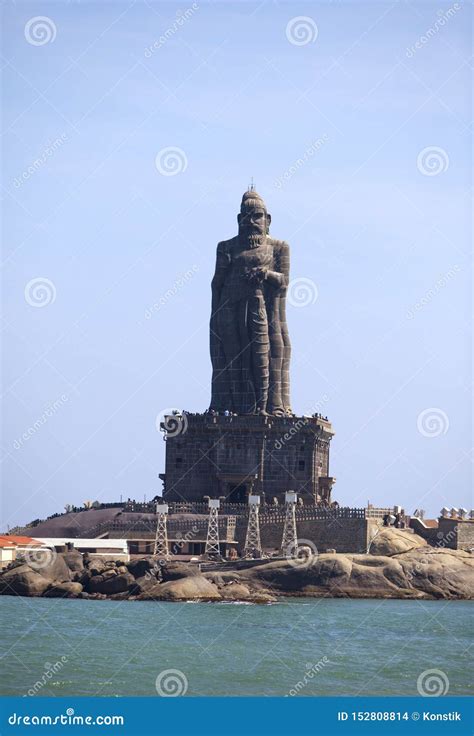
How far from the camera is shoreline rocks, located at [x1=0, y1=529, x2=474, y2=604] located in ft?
246

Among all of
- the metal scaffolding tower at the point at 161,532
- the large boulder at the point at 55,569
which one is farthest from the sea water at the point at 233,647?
the metal scaffolding tower at the point at 161,532

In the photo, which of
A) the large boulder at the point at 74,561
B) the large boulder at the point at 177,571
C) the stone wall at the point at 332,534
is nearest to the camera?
the large boulder at the point at 177,571

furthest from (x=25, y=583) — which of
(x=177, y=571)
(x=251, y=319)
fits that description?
(x=251, y=319)

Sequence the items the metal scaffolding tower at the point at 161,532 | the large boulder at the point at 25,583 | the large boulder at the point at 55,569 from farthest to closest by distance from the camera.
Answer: the metal scaffolding tower at the point at 161,532, the large boulder at the point at 55,569, the large boulder at the point at 25,583

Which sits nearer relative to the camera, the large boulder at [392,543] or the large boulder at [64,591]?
the large boulder at [64,591]

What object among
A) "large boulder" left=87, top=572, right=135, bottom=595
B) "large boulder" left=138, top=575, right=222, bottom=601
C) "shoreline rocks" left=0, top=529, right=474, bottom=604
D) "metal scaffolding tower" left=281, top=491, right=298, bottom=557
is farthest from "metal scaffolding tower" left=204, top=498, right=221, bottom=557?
"large boulder" left=138, top=575, right=222, bottom=601

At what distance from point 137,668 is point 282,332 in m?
44.5

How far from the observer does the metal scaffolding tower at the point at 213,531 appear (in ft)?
277

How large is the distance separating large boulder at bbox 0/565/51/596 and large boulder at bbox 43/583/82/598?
0.88ft

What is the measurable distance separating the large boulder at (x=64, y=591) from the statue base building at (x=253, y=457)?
1710cm

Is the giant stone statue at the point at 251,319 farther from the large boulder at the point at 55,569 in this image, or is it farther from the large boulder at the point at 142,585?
the large boulder at the point at 142,585

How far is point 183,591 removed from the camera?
73.9 m

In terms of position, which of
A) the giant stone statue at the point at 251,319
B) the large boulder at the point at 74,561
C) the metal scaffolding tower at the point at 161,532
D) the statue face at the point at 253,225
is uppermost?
the statue face at the point at 253,225

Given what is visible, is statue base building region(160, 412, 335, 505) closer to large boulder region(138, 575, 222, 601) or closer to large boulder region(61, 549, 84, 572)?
large boulder region(61, 549, 84, 572)
